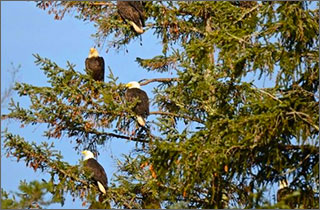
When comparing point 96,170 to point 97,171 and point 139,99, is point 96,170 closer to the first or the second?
point 97,171

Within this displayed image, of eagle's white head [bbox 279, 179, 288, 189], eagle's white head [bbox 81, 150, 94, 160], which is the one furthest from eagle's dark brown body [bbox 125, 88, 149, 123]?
eagle's white head [bbox 279, 179, 288, 189]

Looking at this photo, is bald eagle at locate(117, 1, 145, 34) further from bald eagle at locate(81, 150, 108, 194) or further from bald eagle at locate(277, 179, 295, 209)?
bald eagle at locate(277, 179, 295, 209)

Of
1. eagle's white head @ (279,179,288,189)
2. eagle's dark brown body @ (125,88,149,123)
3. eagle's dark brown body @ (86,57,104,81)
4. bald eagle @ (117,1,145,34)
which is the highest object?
bald eagle @ (117,1,145,34)

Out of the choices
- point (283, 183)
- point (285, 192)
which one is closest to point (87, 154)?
point (283, 183)

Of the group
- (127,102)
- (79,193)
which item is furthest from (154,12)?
(79,193)

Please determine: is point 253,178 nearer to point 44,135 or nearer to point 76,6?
point 44,135

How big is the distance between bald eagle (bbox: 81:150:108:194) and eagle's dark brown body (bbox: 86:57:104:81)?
1.49 meters

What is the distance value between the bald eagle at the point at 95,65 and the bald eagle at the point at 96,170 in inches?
57.3

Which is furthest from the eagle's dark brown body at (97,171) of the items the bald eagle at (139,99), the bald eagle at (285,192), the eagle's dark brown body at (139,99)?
the bald eagle at (285,192)

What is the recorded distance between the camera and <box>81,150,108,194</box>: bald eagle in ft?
49.1

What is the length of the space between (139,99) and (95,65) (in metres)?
2.17

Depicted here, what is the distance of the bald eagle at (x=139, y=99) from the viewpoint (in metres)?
15.3

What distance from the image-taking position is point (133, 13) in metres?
16.2

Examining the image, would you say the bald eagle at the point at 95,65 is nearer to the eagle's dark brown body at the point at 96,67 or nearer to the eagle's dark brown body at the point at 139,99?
the eagle's dark brown body at the point at 96,67
